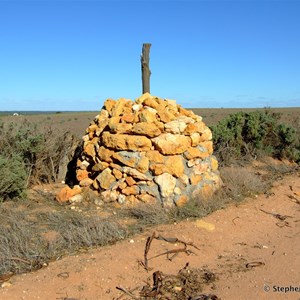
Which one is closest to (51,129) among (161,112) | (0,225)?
(161,112)

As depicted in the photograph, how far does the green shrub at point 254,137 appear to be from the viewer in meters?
10.3

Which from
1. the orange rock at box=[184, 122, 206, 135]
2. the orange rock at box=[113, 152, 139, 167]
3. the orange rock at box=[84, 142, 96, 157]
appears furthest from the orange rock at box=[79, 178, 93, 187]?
the orange rock at box=[184, 122, 206, 135]

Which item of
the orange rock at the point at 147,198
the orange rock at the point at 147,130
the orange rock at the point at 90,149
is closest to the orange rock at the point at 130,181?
the orange rock at the point at 147,198

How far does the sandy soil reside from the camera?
3.88 metres

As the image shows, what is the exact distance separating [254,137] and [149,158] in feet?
17.7

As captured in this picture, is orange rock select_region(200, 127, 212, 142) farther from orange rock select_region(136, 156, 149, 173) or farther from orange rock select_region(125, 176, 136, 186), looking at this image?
orange rock select_region(125, 176, 136, 186)

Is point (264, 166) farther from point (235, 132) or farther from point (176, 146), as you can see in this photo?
point (176, 146)

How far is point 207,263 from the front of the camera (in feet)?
15.1

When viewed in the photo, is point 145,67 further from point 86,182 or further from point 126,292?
point 126,292

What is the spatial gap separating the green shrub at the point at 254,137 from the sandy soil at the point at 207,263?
4.29 m

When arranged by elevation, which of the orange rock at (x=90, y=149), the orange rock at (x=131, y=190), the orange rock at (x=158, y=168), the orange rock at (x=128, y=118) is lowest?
the orange rock at (x=131, y=190)

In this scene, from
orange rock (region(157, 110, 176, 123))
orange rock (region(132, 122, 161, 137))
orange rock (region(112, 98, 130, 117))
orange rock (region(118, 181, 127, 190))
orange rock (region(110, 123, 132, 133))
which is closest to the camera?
orange rock (region(118, 181, 127, 190))

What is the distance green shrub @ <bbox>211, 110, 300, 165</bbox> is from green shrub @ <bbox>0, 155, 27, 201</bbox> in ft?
17.1

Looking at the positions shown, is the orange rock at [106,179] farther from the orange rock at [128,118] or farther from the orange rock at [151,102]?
the orange rock at [151,102]
